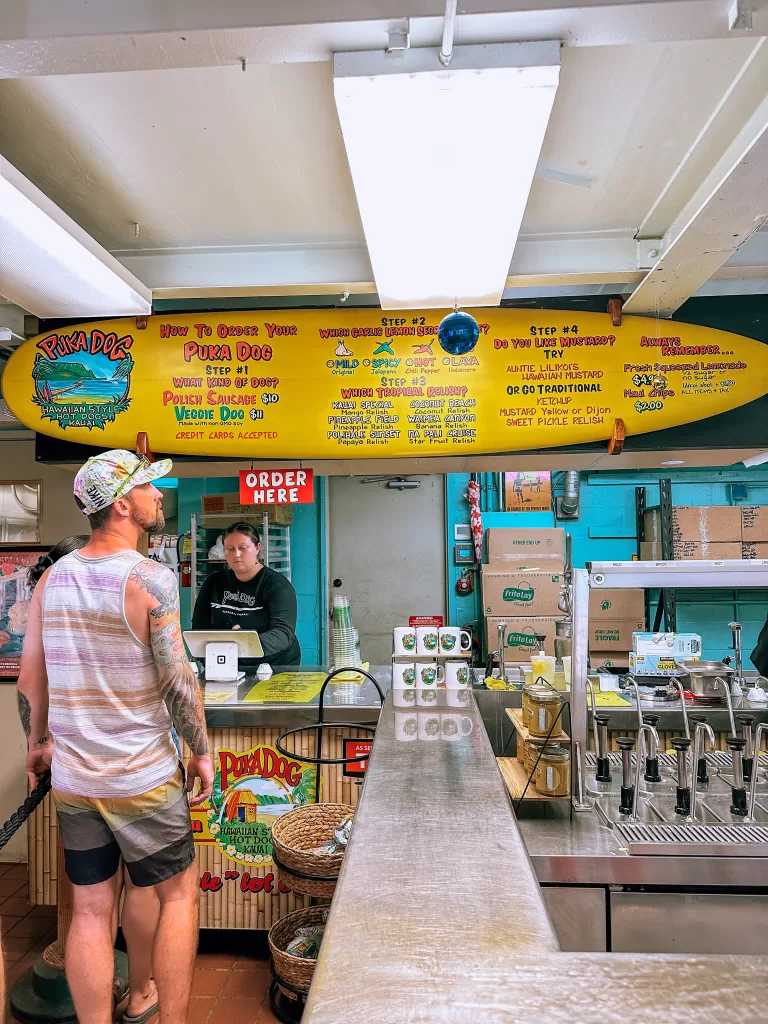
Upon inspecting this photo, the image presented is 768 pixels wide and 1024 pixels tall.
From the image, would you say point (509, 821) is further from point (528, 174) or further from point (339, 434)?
point (339, 434)

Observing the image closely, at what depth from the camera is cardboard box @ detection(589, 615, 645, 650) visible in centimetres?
629

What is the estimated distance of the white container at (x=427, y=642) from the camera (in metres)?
3.36

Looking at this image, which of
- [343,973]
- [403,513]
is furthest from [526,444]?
[403,513]

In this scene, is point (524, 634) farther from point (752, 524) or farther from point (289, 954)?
Answer: point (289, 954)

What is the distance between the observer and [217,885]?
11.0 feet

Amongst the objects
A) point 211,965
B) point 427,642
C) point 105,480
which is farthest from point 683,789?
point 211,965

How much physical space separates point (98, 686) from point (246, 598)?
2.33m

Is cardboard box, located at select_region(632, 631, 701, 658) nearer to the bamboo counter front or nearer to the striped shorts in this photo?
the bamboo counter front

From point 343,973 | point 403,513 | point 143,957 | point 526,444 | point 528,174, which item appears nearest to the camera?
point 343,973

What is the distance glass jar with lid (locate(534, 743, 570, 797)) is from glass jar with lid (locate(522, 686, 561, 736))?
4.4 inches

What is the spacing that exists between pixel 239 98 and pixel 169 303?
2300 millimetres

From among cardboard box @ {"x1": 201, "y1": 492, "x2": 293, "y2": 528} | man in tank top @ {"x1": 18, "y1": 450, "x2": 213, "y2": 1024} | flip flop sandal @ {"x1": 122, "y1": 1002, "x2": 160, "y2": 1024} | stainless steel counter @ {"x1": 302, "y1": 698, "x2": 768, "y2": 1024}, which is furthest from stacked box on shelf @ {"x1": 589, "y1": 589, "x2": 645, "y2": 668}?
stainless steel counter @ {"x1": 302, "y1": 698, "x2": 768, "y2": 1024}

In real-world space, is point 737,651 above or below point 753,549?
below

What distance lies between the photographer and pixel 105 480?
242 centimetres
